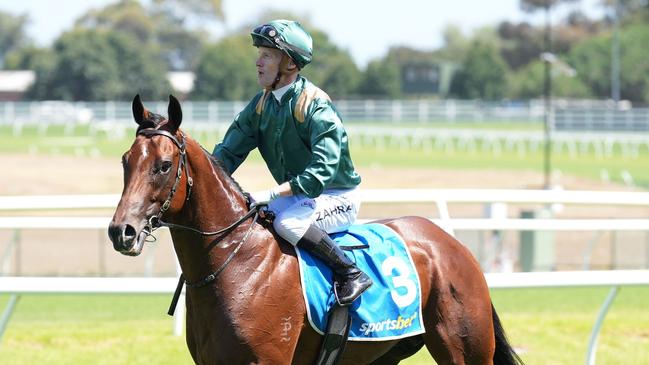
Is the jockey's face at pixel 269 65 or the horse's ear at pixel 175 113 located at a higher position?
the jockey's face at pixel 269 65

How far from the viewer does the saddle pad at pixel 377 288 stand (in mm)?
5031

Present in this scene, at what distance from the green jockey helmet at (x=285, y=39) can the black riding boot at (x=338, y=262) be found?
76 centimetres

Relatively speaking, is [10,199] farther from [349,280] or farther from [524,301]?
[524,301]

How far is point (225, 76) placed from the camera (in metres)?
72.5

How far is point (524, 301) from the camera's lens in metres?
11.1

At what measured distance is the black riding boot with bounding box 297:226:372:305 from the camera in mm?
5000

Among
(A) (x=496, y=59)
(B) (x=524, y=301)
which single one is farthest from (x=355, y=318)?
(A) (x=496, y=59)

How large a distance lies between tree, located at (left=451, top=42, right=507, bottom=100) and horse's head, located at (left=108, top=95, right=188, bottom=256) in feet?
232

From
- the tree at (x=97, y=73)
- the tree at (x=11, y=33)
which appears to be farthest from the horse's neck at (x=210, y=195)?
the tree at (x=11, y=33)

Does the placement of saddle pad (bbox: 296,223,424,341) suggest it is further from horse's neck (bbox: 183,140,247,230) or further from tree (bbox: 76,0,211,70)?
tree (bbox: 76,0,211,70)

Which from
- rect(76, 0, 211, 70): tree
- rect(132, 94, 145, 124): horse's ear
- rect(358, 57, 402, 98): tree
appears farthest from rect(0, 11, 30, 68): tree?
rect(132, 94, 145, 124): horse's ear

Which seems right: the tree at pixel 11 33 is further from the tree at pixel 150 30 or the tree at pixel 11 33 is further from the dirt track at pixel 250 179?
the dirt track at pixel 250 179

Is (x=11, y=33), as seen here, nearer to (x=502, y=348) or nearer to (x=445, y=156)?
(x=445, y=156)

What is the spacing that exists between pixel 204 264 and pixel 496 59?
72486 mm
